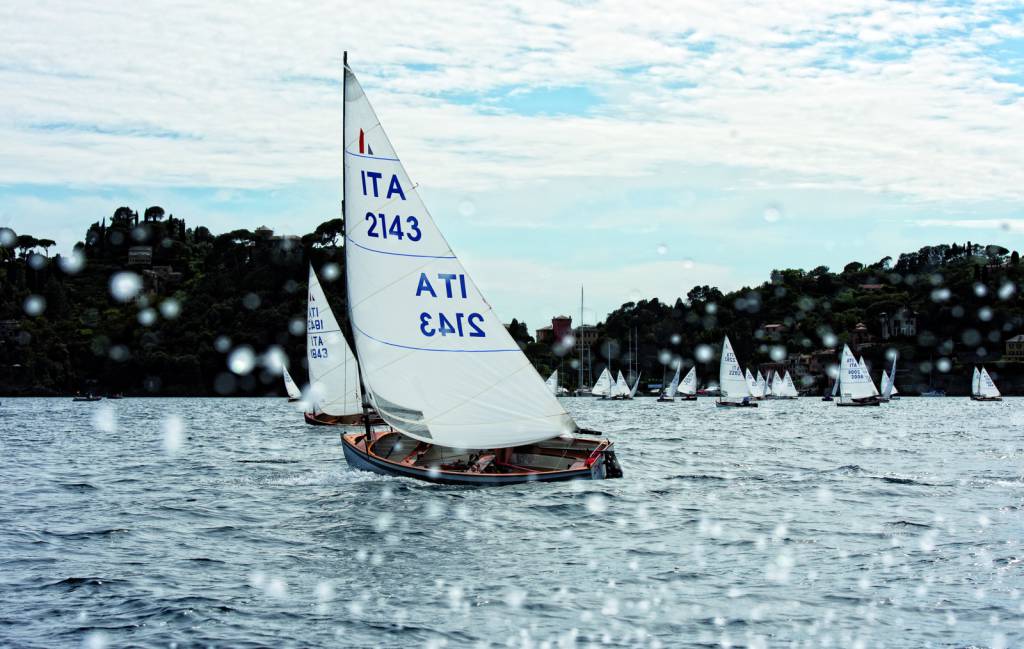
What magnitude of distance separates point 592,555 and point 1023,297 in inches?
8007

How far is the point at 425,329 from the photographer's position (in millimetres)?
25578

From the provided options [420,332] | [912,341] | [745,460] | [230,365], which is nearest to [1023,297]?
[912,341]

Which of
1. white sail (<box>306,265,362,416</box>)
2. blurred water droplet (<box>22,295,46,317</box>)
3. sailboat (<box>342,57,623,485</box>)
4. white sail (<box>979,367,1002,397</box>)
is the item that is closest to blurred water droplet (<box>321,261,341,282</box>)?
blurred water droplet (<box>22,295,46,317</box>)

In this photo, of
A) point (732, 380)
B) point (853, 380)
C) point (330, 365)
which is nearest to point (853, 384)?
point (853, 380)

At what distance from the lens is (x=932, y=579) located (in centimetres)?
1612

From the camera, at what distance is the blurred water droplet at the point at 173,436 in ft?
148

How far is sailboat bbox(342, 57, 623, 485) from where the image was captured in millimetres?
25266

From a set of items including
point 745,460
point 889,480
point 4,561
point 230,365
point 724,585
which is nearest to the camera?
point 724,585

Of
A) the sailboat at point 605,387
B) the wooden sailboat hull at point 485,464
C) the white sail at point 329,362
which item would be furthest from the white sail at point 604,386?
the wooden sailboat hull at point 485,464

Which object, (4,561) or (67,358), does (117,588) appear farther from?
(67,358)

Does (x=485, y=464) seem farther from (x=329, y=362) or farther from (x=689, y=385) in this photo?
(x=689, y=385)

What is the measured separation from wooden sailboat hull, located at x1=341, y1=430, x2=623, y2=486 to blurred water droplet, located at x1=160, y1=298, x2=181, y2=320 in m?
170

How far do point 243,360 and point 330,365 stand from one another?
120132 millimetres

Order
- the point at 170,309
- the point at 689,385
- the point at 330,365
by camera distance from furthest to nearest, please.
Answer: the point at 170,309 → the point at 689,385 → the point at 330,365
